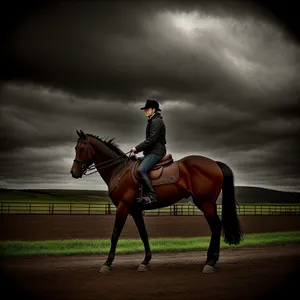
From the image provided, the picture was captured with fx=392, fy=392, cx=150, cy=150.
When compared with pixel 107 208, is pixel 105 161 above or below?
above

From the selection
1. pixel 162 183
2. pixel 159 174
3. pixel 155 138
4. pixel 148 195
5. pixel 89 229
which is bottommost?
pixel 89 229

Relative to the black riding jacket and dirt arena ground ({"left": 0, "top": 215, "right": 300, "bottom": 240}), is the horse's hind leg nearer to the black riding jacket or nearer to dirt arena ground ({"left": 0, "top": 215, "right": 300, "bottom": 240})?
the black riding jacket

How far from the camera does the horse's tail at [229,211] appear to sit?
28.6 feet

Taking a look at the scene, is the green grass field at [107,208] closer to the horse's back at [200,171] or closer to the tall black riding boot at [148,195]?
the horse's back at [200,171]

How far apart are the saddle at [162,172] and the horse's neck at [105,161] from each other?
47cm

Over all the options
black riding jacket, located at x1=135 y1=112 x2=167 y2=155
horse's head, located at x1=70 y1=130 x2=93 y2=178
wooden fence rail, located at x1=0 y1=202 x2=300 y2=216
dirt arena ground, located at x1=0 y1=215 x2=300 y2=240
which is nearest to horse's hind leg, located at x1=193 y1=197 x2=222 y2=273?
black riding jacket, located at x1=135 y1=112 x2=167 y2=155

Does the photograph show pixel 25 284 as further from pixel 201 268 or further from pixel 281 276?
pixel 281 276

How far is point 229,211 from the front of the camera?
8.87 metres

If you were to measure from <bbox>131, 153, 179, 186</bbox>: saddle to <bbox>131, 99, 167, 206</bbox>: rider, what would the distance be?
0.14 metres

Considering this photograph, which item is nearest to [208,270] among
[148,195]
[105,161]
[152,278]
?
[152,278]

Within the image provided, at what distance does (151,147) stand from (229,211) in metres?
2.31

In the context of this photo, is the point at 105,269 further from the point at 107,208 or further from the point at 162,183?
the point at 107,208

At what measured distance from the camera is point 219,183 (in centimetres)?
869

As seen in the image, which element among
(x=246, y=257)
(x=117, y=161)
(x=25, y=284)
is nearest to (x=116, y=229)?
(x=117, y=161)
